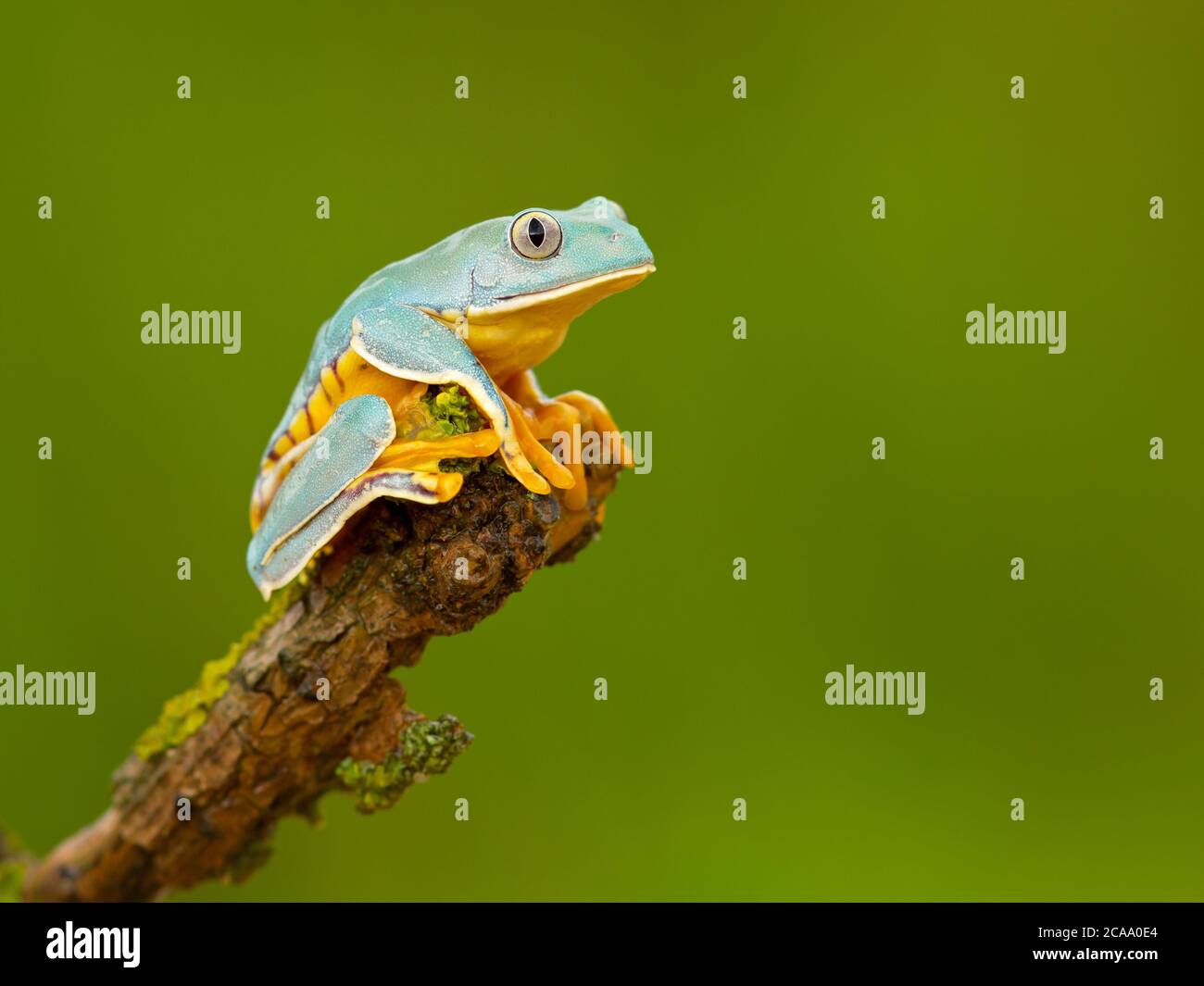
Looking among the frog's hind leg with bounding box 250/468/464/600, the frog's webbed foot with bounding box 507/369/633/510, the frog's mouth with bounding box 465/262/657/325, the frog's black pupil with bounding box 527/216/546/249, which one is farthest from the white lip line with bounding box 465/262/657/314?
the frog's hind leg with bounding box 250/468/464/600

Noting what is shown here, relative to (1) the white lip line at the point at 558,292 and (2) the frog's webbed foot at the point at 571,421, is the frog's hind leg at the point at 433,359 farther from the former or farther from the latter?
(2) the frog's webbed foot at the point at 571,421

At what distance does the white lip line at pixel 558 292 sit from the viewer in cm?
238

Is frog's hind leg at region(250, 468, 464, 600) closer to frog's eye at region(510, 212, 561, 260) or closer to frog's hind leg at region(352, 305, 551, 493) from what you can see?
frog's hind leg at region(352, 305, 551, 493)

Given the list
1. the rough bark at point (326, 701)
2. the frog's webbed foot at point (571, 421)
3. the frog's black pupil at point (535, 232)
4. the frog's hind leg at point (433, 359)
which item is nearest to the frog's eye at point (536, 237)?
the frog's black pupil at point (535, 232)

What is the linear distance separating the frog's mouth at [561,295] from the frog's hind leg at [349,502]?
0.36 metres

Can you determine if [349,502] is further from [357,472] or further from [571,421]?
[571,421]

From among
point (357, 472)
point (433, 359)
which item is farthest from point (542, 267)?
point (357, 472)

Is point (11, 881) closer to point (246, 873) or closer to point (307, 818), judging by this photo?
point (246, 873)

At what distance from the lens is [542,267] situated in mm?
2402

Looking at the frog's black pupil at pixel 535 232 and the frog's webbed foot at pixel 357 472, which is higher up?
the frog's black pupil at pixel 535 232

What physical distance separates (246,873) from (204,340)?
209 centimetres

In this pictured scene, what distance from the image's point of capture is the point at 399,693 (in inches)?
104

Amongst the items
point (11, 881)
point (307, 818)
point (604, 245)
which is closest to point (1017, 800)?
point (307, 818)

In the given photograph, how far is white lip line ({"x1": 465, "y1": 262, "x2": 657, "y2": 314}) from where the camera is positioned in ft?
7.82
